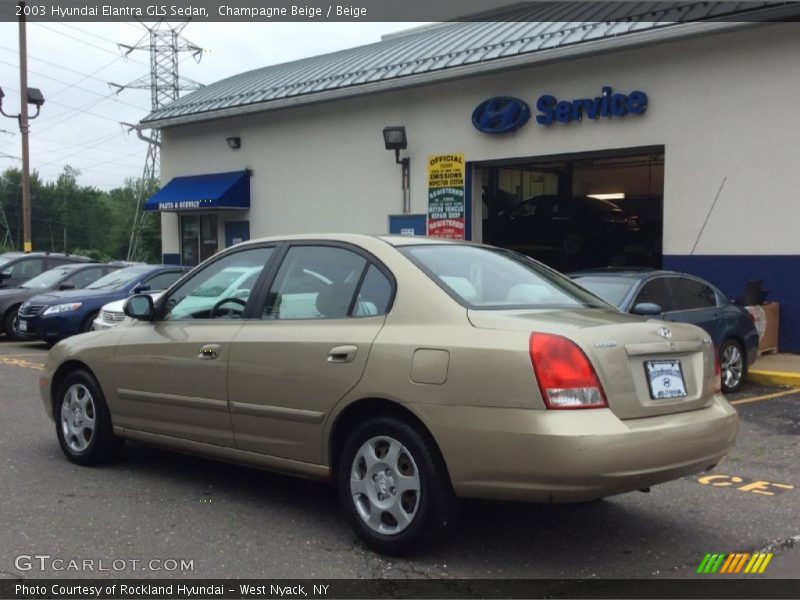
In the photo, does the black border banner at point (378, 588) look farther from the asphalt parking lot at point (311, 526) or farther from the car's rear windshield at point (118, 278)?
the car's rear windshield at point (118, 278)

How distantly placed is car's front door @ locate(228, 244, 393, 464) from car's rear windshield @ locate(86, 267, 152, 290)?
32.8ft

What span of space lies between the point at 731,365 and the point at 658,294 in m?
1.52

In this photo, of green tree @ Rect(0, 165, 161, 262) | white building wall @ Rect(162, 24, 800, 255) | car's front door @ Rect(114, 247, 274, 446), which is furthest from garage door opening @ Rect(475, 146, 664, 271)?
green tree @ Rect(0, 165, 161, 262)

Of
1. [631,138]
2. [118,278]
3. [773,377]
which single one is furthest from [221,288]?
[631,138]

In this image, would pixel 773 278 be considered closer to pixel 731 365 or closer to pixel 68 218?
pixel 731 365

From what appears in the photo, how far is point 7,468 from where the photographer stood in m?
6.09

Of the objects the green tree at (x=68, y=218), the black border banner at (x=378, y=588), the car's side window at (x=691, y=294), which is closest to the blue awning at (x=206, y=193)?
the car's side window at (x=691, y=294)

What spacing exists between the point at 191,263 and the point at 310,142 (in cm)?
537

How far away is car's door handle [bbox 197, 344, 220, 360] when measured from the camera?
5.18 metres

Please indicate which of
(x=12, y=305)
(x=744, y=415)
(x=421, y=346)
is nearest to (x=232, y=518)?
(x=421, y=346)

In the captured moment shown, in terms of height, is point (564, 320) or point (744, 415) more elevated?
point (564, 320)

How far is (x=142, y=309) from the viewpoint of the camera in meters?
5.73

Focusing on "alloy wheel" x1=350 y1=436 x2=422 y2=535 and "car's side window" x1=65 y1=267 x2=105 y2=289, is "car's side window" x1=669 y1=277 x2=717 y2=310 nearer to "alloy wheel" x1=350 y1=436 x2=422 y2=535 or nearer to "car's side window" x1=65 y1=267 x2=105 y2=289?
"alloy wheel" x1=350 y1=436 x2=422 y2=535

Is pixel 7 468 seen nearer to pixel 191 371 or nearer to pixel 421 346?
pixel 191 371
